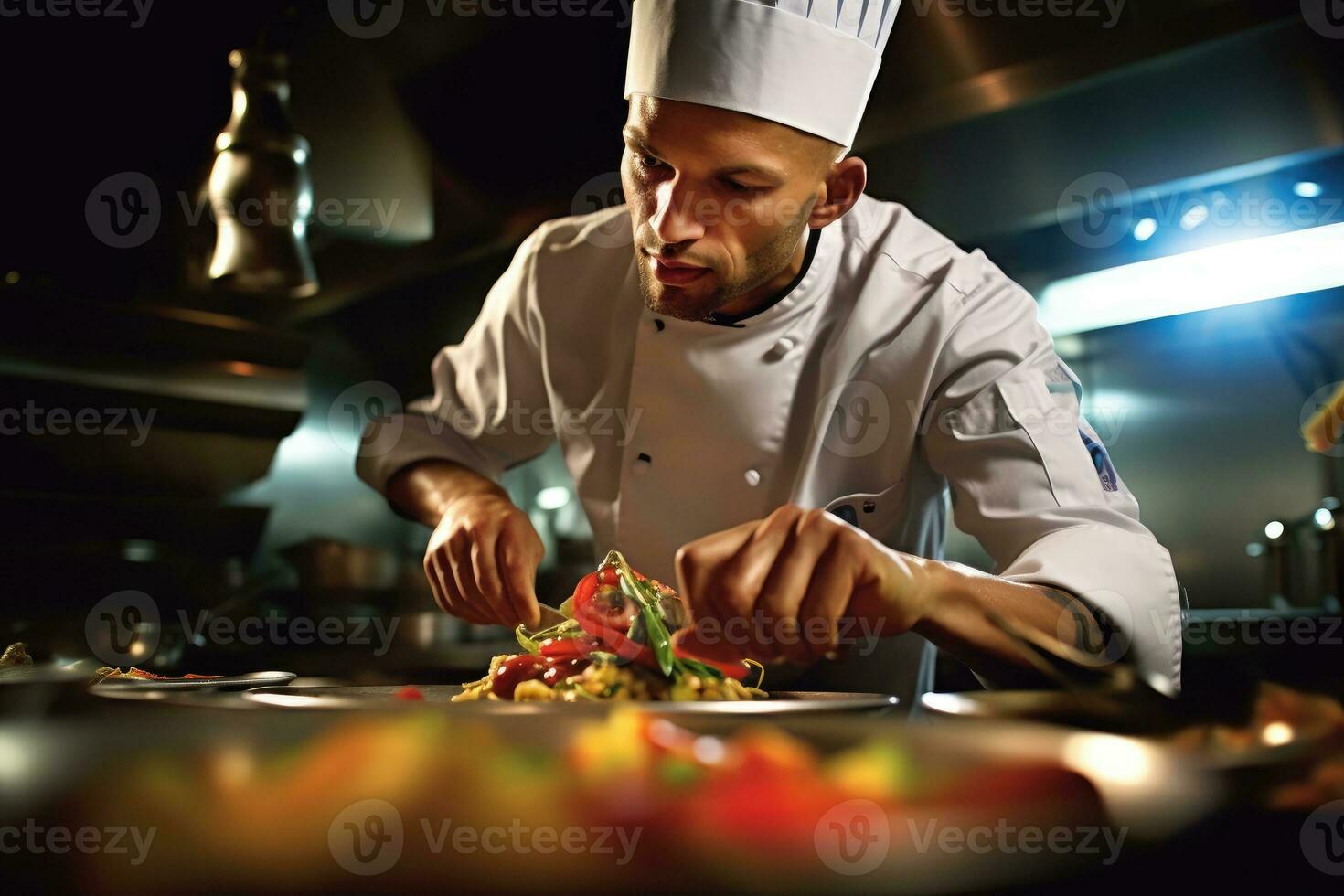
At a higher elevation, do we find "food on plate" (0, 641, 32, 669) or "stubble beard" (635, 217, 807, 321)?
"stubble beard" (635, 217, 807, 321)

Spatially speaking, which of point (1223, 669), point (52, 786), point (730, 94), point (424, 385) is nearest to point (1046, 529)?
point (730, 94)

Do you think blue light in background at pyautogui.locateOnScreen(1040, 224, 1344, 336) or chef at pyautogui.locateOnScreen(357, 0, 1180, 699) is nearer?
chef at pyautogui.locateOnScreen(357, 0, 1180, 699)

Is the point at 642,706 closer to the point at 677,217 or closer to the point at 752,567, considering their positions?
the point at 752,567

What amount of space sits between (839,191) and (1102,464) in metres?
0.48

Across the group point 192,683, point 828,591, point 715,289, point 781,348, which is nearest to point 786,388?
point 781,348

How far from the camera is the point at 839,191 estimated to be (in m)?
1.37

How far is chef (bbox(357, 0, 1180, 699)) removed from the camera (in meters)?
1.15

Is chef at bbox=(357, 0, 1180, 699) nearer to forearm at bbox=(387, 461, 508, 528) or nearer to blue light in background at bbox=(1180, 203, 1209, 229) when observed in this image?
forearm at bbox=(387, 461, 508, 528)

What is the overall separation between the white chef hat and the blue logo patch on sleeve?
50cm

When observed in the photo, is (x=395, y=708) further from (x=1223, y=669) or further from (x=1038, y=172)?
(x=1038, y=172)

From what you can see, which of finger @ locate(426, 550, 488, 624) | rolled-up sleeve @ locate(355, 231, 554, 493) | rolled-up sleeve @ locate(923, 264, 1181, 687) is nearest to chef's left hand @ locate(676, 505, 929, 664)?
rolled-up sleeve @ locate(923, 264, 1181, 687)

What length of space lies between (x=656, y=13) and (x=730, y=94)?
0.19m

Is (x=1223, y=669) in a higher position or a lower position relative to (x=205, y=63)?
lower

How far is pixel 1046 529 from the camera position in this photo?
1.21m
